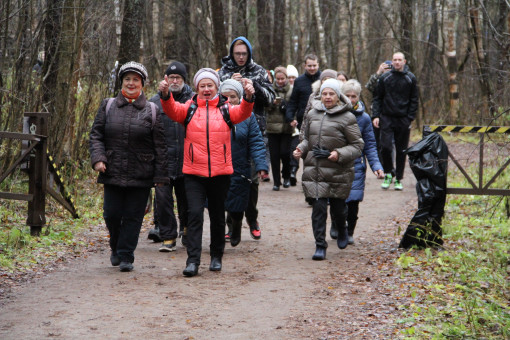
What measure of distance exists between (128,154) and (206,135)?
2.64 feet

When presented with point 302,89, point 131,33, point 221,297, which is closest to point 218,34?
point 302,89

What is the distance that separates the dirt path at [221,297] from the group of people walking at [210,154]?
31 centimetres

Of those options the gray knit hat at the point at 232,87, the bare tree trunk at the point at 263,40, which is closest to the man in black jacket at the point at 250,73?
the gray knit hat at the point at 232,87

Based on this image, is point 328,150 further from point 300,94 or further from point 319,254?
point 300,94

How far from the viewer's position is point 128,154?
7.27 metres

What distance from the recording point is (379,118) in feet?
45.9

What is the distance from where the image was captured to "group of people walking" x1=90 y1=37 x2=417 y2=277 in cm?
728

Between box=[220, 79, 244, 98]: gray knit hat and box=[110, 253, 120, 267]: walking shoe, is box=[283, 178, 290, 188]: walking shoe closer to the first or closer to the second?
box=[220, 79, 244, 98]: gray knit hat

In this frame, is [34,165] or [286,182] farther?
[286,182]

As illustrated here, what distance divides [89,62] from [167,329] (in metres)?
7.95

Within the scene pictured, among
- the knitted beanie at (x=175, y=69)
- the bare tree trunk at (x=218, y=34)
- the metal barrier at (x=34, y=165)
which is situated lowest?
the metal barrier at (x=34, y=165)

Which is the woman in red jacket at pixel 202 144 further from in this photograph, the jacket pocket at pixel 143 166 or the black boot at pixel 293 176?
the black boot at pixel 293 176

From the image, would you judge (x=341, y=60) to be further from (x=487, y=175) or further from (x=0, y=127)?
(x=0, y=127)

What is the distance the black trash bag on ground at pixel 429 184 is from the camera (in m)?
8.76
